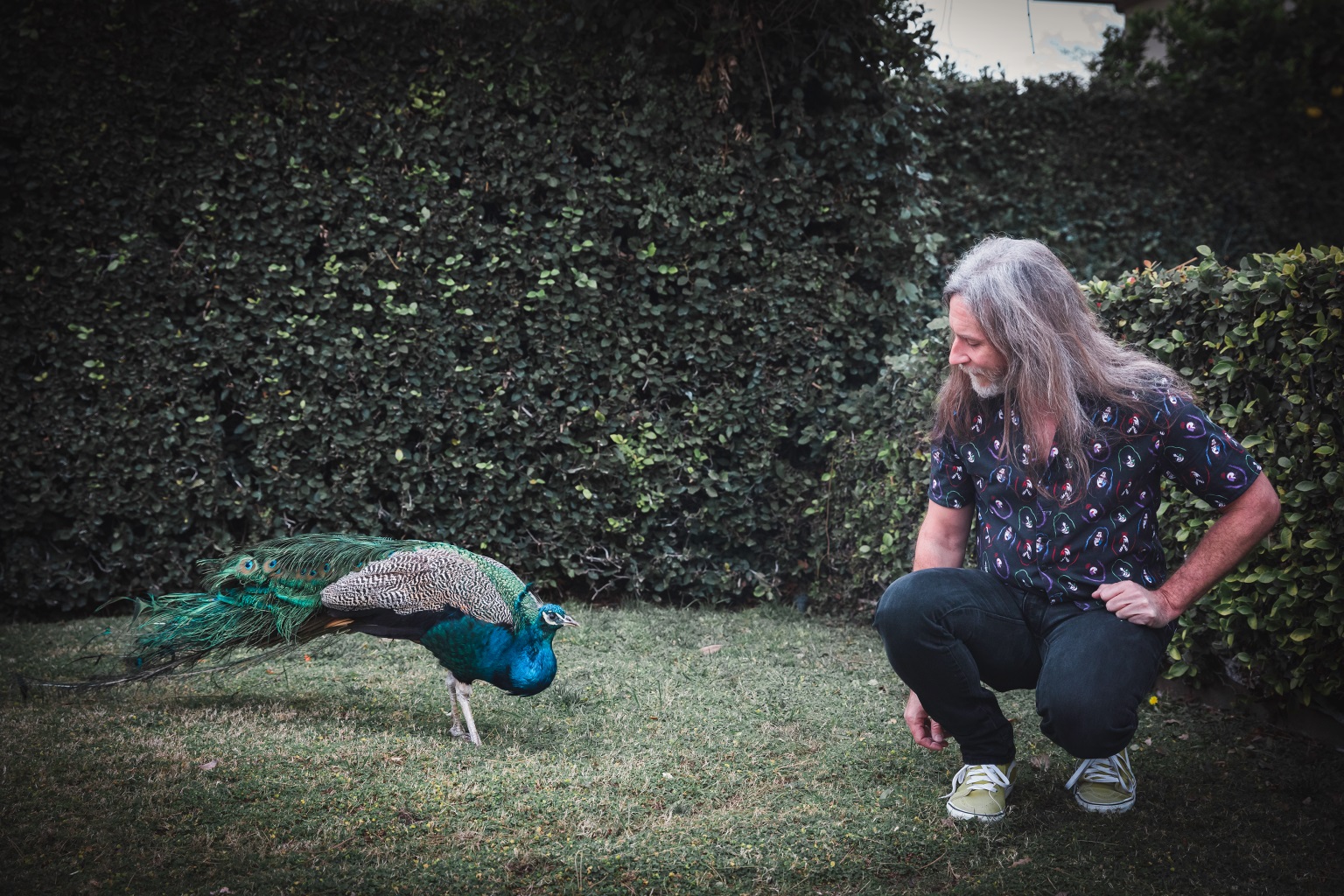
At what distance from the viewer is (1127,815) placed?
285 cm

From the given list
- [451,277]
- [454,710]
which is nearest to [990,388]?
[454,710]

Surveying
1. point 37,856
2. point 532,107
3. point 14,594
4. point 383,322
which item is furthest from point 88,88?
point 37,856

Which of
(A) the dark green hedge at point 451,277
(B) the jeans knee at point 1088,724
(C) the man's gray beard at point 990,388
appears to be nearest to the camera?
(B) the jeans knee at point 1088,724

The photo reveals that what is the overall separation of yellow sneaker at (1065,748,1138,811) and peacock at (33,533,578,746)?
5.86 ft

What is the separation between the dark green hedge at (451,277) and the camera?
502 cm

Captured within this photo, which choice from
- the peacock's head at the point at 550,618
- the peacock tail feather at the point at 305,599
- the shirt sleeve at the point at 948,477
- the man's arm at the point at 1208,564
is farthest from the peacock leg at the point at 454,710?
the man's arm at the point at 1208,564

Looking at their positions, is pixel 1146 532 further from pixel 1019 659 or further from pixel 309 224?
pixel 309 224

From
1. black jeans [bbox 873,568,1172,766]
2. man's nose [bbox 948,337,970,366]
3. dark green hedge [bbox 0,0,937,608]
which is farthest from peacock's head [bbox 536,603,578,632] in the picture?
dark green hedge [bbox 0,0,937,608]

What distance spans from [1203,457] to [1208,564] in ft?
0.91

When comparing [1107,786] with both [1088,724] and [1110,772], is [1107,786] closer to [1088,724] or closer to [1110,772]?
[1110,772]

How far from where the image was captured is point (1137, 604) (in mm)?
2498

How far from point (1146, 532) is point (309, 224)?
4326 millimetres

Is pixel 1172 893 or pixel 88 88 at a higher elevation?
pixel 88 88

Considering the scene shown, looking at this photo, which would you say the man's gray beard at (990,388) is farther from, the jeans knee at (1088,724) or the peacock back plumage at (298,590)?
the peacock back plumage at (298,590)
